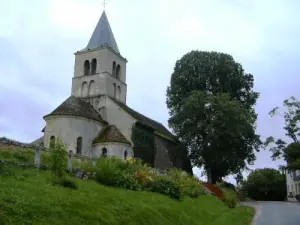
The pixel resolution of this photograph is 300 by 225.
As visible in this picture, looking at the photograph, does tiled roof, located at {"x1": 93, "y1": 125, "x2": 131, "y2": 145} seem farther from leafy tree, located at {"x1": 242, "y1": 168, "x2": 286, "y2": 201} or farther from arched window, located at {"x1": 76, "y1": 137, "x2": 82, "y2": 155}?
leafy tree, located at {"x1": 242, "y1": 168, "x2": 286, "y2": 201}

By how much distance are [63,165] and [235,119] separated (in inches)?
1249

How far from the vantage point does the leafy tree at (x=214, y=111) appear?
144 ft

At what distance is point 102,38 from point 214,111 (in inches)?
673

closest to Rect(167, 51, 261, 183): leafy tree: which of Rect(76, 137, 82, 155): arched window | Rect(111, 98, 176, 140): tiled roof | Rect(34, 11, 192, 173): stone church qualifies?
Rect(111, 98, 176, 140): tiled roof

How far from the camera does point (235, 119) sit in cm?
4347

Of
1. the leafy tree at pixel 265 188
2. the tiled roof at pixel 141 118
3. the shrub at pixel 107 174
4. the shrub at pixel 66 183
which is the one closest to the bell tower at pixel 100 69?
the tiled roof at pixel 141 118

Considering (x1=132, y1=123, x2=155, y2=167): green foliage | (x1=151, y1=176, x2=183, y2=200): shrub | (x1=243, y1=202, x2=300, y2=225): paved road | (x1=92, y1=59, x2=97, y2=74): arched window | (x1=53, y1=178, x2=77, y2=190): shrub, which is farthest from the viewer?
(x1=92, y1=59, x2=97, y2=74): arched window

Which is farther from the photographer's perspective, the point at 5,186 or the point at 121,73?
the point at 121,73

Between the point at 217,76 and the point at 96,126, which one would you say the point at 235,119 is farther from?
the point at 96,126

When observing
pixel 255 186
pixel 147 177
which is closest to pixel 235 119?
pixel 147 177

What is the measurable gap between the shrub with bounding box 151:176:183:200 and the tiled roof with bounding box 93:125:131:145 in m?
18.8

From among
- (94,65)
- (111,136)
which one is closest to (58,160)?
(111,136)

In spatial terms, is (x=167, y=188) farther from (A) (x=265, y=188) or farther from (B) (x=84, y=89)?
(A) (x=265, y=188)

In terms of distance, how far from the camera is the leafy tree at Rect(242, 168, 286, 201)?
6988cm
